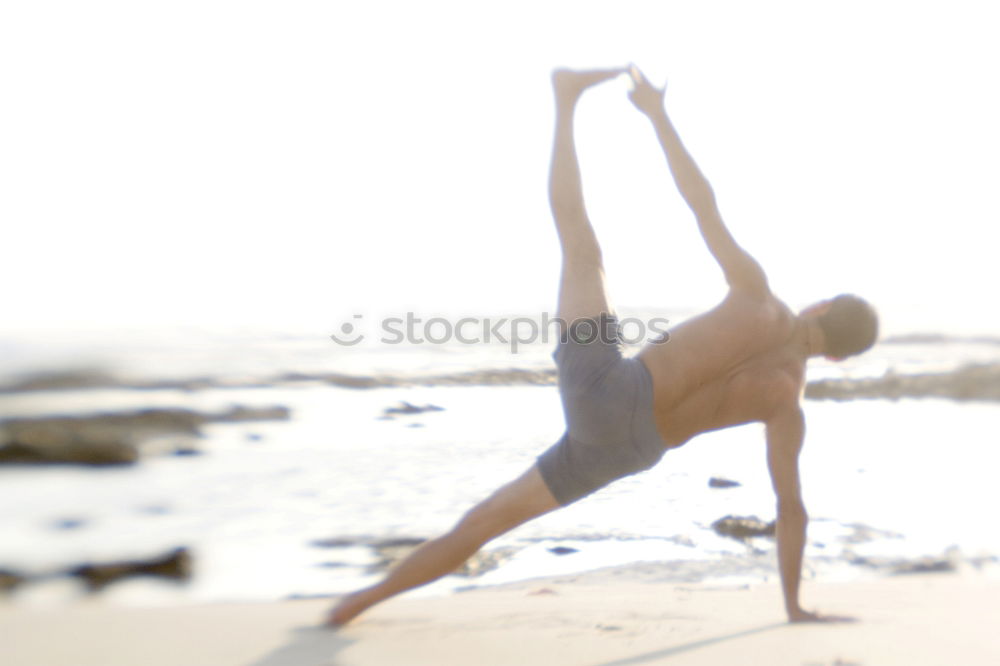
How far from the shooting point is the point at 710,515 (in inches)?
191

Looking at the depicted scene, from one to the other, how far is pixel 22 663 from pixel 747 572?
2.80m

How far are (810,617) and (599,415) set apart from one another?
1014 millimetres

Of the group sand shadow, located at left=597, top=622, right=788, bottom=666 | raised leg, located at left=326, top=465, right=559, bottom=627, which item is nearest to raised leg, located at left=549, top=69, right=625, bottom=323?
raised leg, located at left=326, top=465, right=559, bottom=627

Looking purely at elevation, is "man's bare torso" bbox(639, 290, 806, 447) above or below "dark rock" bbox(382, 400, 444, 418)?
above

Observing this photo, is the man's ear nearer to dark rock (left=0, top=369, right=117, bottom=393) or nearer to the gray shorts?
the gray shorts

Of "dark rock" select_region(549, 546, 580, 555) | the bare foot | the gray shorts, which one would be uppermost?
the bare foot

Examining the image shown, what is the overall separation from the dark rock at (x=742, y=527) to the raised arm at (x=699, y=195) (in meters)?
2.06

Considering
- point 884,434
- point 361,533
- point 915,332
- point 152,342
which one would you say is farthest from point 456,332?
point 361,533

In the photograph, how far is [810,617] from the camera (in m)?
2.79

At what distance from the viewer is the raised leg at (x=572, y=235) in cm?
265

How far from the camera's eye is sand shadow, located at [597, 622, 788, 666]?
7.99ft

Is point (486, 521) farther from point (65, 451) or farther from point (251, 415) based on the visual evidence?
point (251, 415)

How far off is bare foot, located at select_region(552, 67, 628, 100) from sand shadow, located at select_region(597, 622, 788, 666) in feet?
6.10

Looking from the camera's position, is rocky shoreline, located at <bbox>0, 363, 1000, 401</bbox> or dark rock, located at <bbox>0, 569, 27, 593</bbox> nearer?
dark rock, located at <bbox>0, 569, 27, 593</bbox>
